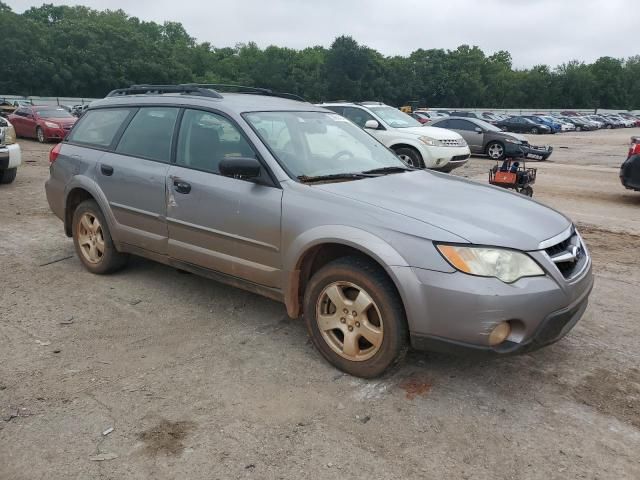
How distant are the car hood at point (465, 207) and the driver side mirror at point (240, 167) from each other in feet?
1.49

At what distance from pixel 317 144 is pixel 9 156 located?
804 cm

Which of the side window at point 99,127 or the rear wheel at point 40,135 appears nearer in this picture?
the side window at point 99,127

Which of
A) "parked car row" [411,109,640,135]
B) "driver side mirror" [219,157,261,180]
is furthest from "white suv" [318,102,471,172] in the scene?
"parked car row" [411,109,640,135]

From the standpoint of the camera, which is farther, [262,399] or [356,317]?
[356,317]

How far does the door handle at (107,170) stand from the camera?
15.8 ft

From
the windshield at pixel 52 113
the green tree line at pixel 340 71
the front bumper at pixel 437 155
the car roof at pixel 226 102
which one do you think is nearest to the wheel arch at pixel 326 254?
the car roof at pixel 226 102

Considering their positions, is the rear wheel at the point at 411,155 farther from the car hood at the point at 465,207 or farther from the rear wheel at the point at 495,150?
the car hood at the point at 465,207

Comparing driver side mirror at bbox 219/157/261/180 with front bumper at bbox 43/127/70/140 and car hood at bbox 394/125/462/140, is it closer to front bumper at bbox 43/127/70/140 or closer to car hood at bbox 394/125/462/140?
car hood at bbox 394/125/462/140

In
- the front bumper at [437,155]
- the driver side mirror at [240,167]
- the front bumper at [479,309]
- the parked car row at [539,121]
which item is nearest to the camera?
the front bumper at [479,309]

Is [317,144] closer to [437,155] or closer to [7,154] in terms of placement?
[7,154]

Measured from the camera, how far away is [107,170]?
15.9 feet

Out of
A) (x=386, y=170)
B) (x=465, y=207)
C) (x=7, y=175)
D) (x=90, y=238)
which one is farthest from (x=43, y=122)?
(x=465, y=207)

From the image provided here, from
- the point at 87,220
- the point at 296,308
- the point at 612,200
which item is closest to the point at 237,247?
the point at 296,308

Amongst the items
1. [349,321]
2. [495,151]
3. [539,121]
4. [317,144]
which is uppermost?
[317,144]
